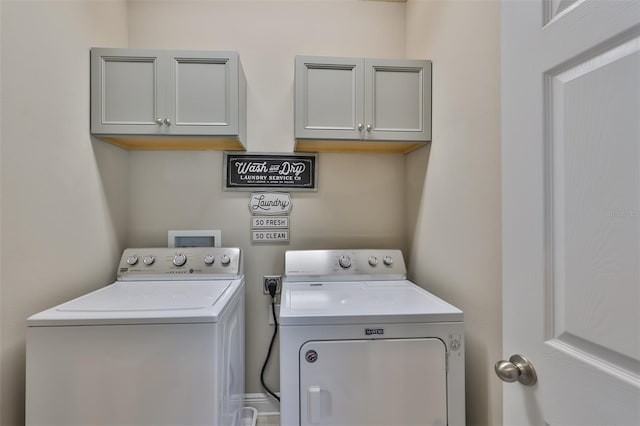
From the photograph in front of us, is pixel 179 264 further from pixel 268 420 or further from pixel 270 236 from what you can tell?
pixel 268 420

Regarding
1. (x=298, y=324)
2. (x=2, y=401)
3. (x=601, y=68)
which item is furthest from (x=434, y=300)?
(x=2, y=401)

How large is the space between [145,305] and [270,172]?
1.09 meters

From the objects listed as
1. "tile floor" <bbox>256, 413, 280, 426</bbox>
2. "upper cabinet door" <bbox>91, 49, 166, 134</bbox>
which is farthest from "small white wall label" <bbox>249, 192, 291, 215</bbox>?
"tile floor" <bbox>256, 413, 280, 426</bbox>

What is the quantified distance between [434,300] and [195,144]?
1.62 metres

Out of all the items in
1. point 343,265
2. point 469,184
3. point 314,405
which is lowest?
point 314,405

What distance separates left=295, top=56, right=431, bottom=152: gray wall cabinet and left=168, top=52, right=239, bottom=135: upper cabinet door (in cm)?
36

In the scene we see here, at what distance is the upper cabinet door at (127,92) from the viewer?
158 cm

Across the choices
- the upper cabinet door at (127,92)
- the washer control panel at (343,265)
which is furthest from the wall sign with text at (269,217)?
the upper cabinet door at (127,92)

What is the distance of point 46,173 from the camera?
50.4 inches

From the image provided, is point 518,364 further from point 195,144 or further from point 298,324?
point 195,144

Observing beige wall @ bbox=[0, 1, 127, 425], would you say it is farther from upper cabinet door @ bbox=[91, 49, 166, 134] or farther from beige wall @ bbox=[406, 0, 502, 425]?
beige wall @ bbox=[406, 0, 502, 425]

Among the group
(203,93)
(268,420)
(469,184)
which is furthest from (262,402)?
(203,93)

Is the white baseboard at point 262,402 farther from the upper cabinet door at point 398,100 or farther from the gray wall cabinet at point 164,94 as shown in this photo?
the upper cabinet door at point 398,100

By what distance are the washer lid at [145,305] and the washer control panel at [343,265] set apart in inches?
15.3
